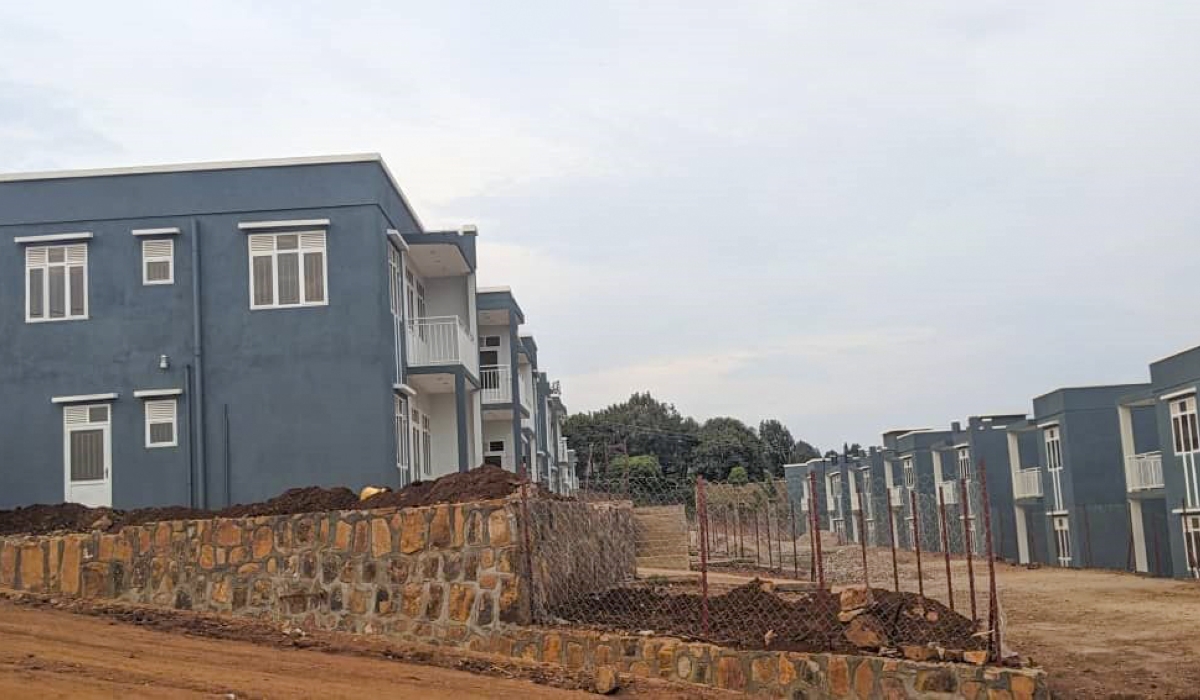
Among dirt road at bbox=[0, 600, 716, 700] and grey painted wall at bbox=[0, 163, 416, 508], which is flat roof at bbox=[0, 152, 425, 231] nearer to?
grey painted wall at bbox=[0, 163, 416, 508]

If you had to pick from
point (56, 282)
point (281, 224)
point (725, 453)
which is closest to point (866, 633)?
point (281, 224)

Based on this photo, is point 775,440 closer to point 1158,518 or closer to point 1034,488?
point 1034,488

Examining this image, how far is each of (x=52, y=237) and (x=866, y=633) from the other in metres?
17.8

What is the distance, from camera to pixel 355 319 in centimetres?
2261

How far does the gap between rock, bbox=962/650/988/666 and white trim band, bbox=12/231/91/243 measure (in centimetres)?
1835

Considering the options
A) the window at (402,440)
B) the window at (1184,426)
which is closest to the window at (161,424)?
the window at (402,440)

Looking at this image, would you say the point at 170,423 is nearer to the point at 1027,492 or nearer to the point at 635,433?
the point at 1027,492

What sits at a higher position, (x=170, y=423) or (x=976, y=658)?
(x=170, y=423)

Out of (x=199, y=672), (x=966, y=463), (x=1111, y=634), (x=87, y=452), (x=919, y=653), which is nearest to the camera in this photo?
(x=919, y=653)

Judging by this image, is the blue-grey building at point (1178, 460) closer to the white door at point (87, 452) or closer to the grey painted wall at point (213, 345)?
the grey painted wall at point (213, 345)

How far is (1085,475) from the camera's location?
1518 inches

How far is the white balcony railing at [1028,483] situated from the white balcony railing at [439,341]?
23855mm

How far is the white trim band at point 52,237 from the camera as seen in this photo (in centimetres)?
2266

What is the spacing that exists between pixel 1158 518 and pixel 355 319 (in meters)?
24.7
